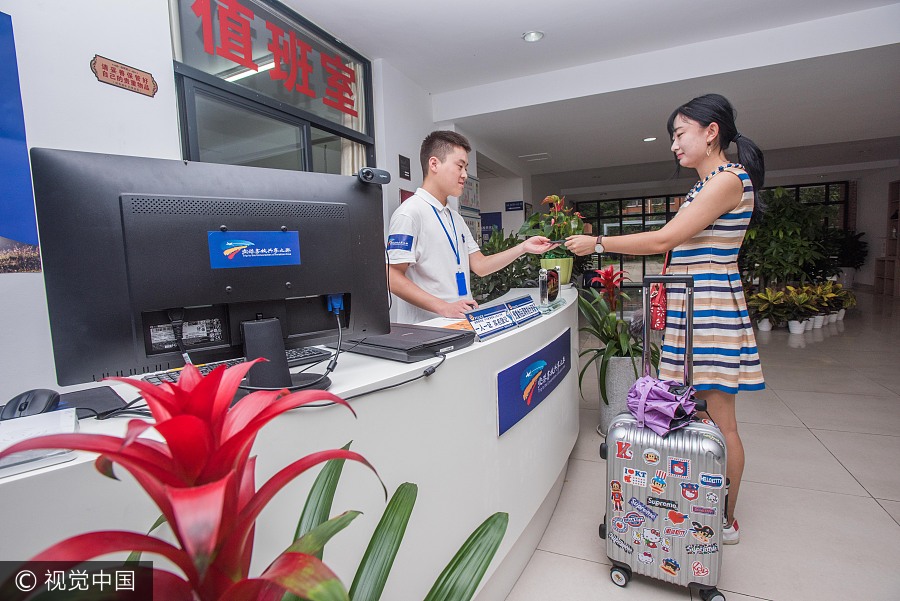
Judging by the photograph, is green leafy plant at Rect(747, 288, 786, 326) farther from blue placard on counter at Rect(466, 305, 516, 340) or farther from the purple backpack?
blue placard on counter at Rect(466, 305, 516, 340)

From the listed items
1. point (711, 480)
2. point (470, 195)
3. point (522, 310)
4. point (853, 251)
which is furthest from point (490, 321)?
point (853, 251)

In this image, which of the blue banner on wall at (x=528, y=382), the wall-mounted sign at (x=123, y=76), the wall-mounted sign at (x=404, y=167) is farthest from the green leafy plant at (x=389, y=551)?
the wall-mounted sign at (x=404, y=167)

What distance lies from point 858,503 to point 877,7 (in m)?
3.67

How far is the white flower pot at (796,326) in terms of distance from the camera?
6.03 metres

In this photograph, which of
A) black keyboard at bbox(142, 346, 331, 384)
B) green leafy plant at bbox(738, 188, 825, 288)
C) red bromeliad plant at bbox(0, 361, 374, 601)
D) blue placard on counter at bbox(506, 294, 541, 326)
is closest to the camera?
red bromeliad plant at bbox(0, 361, 374, 601)

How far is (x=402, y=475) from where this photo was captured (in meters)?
1.04

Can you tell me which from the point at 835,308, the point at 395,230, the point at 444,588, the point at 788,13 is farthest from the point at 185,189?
the point at 835,308

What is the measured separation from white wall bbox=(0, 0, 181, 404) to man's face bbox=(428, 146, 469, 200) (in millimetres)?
1564

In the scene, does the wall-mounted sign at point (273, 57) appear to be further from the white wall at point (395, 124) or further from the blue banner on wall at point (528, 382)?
the blue banner on wall at point (528, 382)

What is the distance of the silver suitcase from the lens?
142 centimetres

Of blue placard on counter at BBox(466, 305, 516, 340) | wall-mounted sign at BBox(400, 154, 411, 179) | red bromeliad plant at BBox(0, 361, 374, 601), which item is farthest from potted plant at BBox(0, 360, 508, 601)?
wall-mounted sign at BBox(400, 154, 411, 179)

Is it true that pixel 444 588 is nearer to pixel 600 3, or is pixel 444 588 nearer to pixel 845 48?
pixel 600 3

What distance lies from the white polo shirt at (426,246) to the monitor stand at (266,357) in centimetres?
118

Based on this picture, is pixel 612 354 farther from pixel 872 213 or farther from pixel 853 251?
pixel 872 213
